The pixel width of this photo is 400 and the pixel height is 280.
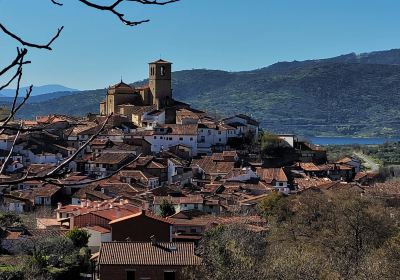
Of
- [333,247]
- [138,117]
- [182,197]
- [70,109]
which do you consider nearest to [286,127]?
[70,109]

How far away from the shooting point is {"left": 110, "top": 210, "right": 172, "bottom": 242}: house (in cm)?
2559

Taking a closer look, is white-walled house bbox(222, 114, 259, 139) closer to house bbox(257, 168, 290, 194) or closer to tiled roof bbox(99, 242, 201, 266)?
house bbox(257, 168, 290, 194)

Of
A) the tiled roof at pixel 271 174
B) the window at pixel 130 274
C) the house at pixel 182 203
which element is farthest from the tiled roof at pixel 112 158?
the window at pixel 130 274

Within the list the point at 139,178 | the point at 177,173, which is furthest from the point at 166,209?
the point at 177,173

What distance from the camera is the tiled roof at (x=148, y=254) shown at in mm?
20078

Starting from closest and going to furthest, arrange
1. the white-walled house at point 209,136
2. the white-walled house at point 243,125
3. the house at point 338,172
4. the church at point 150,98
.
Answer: the white-walled house at point 209,136, the house at point 338,172, the white-walled house at point 243,125, the church at point 150,98

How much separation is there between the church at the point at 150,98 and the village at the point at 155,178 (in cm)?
8

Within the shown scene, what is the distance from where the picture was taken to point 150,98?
57062 millimetres

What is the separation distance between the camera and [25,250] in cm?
2408

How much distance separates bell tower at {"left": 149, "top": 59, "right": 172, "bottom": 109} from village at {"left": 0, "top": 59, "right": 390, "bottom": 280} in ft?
0.26

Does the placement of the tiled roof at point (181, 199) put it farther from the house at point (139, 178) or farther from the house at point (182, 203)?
the house at point (139, 178)

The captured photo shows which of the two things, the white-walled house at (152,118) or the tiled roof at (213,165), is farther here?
the white-walled house at (152,118)

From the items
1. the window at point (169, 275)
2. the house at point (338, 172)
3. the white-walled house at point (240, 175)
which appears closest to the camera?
the window at point (169, 275)

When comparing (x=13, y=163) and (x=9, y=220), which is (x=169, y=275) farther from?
(x=13, y=163)
